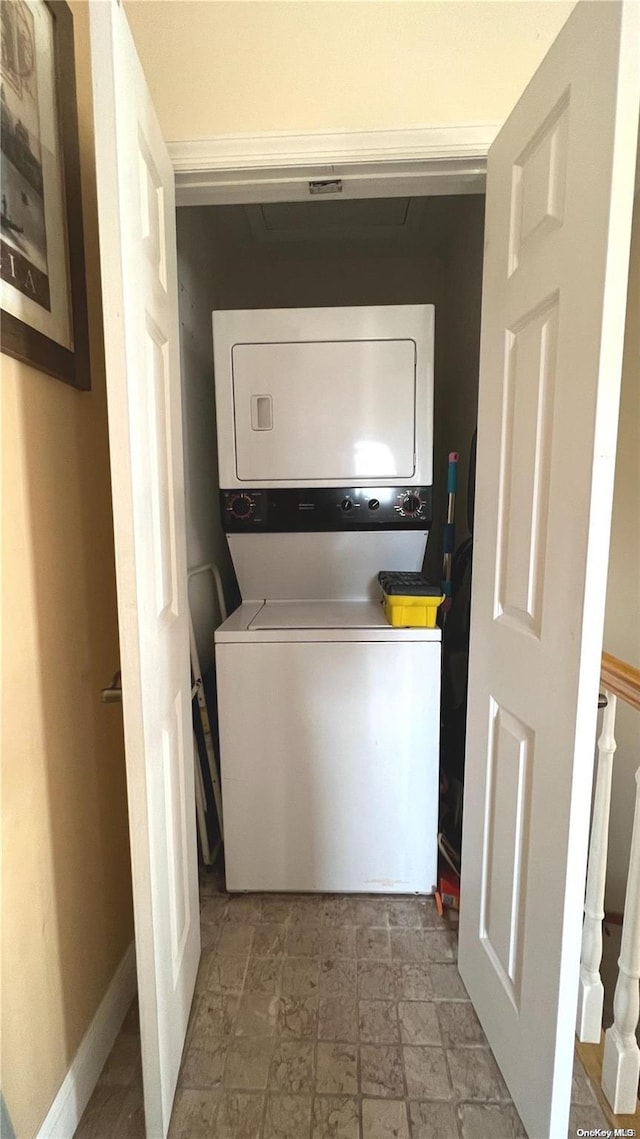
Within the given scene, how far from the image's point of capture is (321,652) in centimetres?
156

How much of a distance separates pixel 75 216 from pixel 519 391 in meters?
0.94

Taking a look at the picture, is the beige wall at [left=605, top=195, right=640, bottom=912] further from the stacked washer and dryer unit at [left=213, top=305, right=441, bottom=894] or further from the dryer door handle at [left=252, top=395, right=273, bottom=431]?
the dryer door handle at [left=252, top=395, right=273, bottom=431]

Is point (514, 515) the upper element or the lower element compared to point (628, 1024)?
upper

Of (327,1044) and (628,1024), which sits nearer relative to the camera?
(628,1024)

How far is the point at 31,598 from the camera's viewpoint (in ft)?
3.05

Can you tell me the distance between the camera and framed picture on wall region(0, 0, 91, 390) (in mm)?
827

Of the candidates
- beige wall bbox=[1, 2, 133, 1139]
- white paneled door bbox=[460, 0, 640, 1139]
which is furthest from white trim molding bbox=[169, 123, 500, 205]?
beige wall bbox=[1, 2, 133, 1139]

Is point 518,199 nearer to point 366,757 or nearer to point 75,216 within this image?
point 75,216

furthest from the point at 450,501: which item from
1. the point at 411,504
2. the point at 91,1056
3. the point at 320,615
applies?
the point at 91,1056

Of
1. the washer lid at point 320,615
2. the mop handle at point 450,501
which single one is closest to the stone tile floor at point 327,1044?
the washer lid at point 320,615

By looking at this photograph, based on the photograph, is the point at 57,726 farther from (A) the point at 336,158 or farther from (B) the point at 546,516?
(A) the point at 336,158

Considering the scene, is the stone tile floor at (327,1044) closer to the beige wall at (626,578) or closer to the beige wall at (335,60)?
the beige wall at (626,578)

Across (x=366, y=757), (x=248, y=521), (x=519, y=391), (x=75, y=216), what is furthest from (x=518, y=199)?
(x=366, y=757)

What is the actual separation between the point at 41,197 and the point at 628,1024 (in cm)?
195
